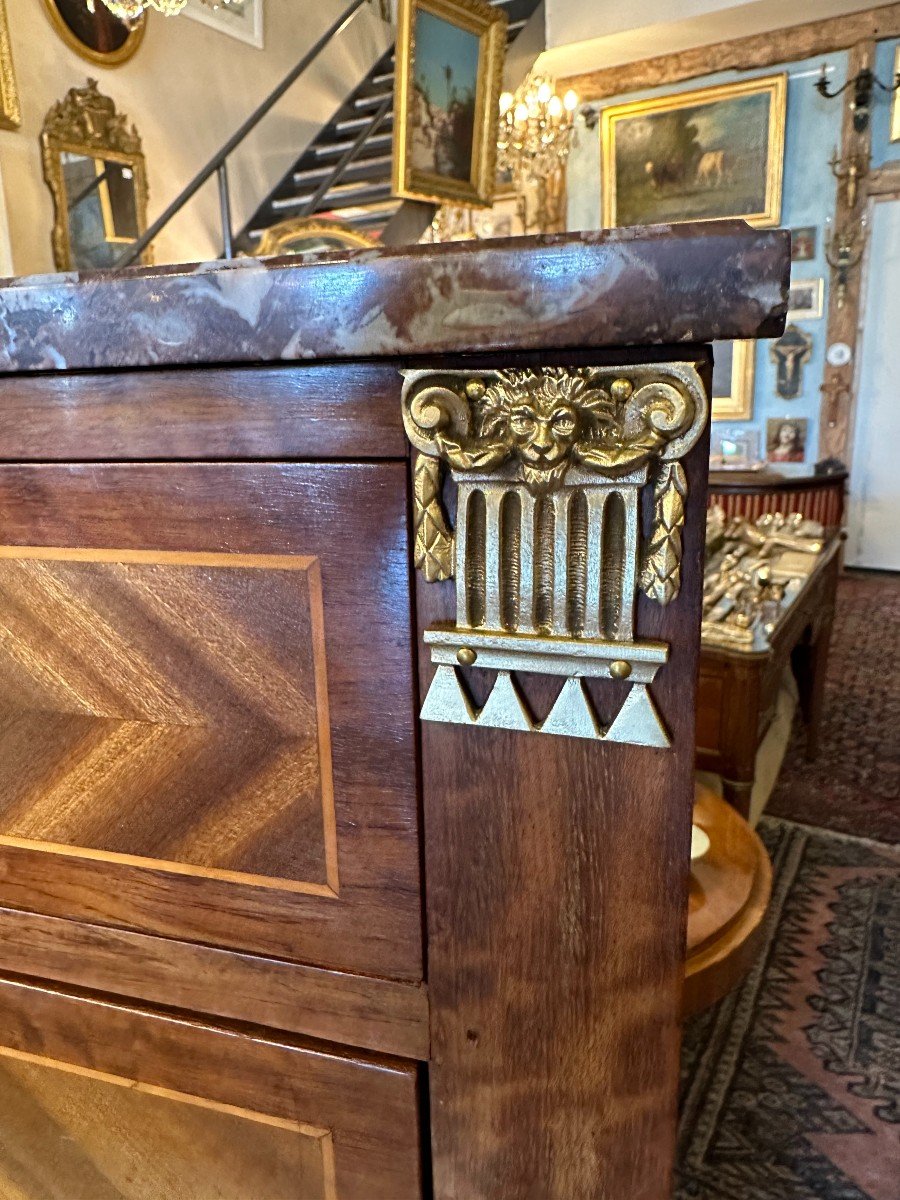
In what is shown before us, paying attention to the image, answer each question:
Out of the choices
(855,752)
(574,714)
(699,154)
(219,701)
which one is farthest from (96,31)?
(574,714)

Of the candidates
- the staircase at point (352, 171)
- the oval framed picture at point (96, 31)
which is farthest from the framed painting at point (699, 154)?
the oval framed picture at point (96, 31)

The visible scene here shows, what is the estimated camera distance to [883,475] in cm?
514

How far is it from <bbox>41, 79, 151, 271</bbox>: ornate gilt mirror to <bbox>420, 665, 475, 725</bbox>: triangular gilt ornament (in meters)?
3.76

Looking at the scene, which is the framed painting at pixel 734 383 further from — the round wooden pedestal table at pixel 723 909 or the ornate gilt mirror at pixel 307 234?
the round wooden pedestal table at pixel 723 909

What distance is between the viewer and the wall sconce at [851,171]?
189 inches

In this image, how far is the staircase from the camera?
4.15 m

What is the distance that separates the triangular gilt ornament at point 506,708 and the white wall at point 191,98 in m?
3.70

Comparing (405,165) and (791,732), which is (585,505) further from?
(405,165)

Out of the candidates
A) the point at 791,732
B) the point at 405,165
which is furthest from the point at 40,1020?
the point at 405,165

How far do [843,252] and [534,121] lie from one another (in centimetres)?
204

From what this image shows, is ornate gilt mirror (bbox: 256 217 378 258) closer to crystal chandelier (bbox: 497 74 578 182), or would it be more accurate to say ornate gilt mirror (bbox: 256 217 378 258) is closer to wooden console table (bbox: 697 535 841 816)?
crystal chandelier (bbox: 497 74 578 182)

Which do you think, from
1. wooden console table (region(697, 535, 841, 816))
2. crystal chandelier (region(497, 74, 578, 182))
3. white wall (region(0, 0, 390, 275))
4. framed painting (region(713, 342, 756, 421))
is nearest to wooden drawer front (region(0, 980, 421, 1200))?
wooden console table (region(697, 535, 841, 816))

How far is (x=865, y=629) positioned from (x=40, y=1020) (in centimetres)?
401

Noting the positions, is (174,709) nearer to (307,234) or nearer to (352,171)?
(307,234)
